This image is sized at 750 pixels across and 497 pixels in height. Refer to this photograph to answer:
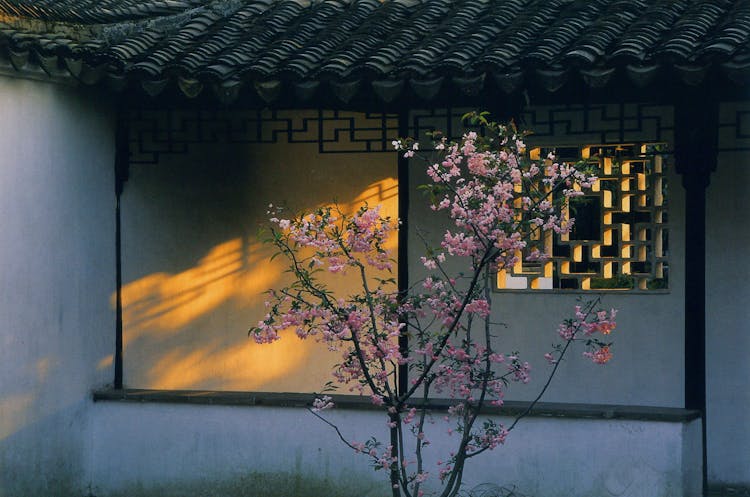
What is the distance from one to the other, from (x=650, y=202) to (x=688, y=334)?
A: 1.19 metres

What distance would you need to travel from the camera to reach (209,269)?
377 inches

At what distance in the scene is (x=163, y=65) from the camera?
8352 mm

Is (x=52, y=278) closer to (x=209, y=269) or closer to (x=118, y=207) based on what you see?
(x=118, y=207)

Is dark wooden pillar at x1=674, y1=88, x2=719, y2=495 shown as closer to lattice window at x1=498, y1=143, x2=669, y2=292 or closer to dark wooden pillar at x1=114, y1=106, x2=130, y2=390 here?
lattice window at x1=498, y1=143, x2=669, y2=292

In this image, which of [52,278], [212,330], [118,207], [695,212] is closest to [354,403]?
[212,330]

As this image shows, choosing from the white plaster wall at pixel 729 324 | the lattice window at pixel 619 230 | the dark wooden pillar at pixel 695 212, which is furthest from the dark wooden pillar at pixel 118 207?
the white plaster wall at pixel 729 324

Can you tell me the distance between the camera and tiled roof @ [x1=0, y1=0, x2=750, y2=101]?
7.79 m

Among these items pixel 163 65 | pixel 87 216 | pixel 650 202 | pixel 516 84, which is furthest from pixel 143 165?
pixel 650 202

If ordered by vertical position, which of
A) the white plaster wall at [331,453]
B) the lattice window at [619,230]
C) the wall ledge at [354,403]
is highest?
the lattice window at [619,230]

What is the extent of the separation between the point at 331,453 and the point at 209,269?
5.77ft

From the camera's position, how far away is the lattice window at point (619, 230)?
30.0 feet

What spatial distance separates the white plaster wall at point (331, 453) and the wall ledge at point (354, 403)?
5 centimetres

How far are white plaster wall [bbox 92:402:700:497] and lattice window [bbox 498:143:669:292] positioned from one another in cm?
129

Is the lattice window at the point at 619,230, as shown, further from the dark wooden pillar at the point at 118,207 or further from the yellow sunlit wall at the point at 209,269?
the dark wooden pillar at the point at 118,207
